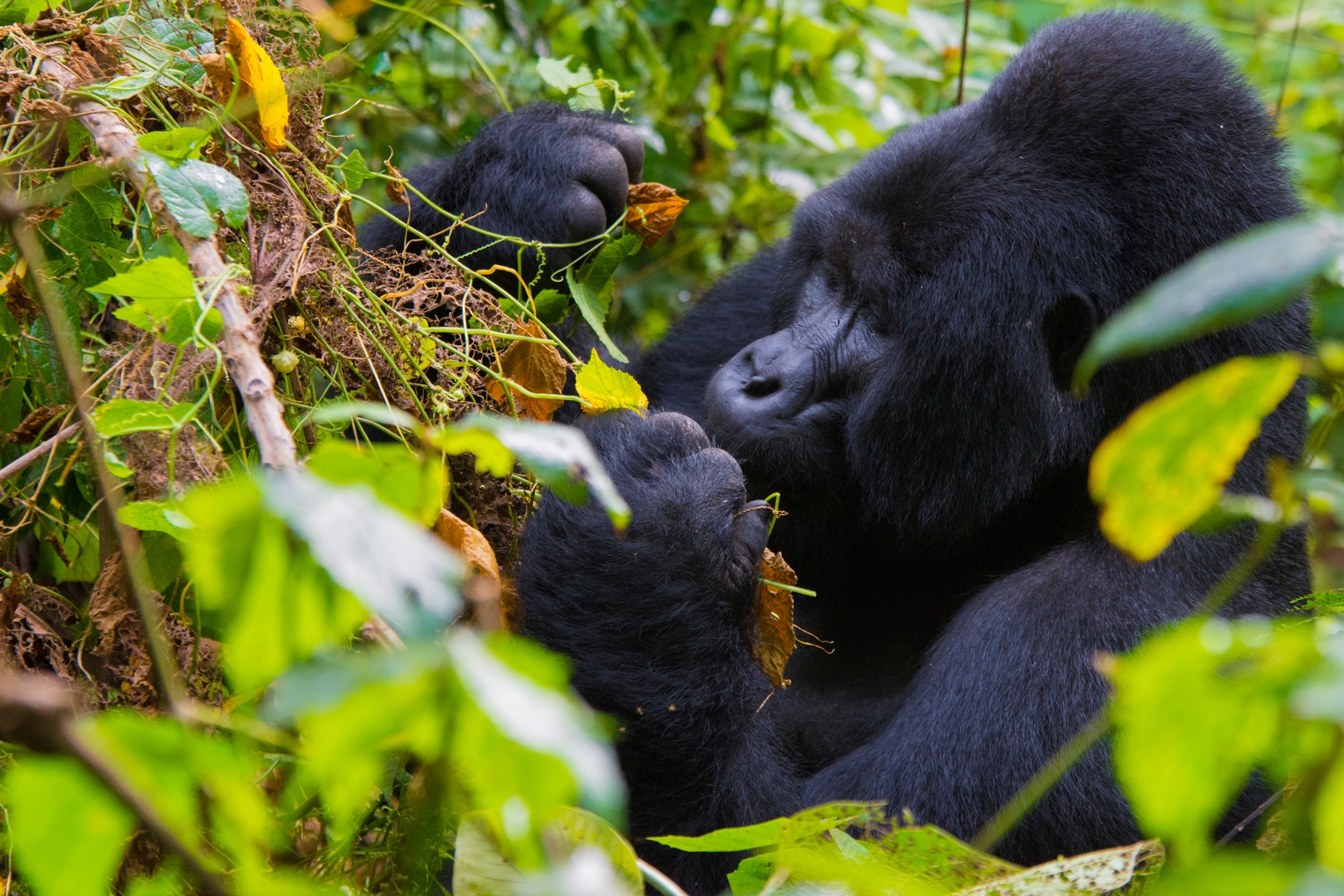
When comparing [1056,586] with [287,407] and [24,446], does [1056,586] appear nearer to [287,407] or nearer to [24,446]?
[287,407]

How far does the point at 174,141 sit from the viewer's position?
1259mm

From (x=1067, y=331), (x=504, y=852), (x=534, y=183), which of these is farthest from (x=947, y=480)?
(x=504, y=852)

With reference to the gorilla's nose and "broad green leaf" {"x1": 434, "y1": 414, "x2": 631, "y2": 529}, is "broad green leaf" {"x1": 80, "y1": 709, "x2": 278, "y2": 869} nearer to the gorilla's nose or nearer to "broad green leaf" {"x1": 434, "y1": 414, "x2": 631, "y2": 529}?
"broad green leaf" {"x1": 434, "y1": 414, "x2": 631, "y2": 529}

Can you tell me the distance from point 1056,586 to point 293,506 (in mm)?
1342

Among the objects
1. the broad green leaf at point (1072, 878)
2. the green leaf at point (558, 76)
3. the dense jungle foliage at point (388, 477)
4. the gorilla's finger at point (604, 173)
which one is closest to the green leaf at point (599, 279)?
the dense jungle foliage at point (388, 477)

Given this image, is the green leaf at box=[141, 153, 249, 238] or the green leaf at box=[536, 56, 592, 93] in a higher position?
the green leaf at box=[141, 153, 249, 238]

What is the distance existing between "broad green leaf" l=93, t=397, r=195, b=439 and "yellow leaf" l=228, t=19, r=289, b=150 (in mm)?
533

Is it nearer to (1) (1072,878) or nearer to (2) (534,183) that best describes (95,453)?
(1) (1072,878)

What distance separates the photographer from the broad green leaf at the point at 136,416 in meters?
1.02

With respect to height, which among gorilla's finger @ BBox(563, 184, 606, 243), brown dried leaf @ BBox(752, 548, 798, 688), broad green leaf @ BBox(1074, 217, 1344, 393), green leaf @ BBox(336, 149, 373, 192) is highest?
broad green leaf @ BBox(1074, 217, 1344, 393)

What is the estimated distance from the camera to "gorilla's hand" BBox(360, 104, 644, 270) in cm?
203

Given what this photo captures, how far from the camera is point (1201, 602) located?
1.63 m

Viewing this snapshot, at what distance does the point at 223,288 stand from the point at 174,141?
0.28m

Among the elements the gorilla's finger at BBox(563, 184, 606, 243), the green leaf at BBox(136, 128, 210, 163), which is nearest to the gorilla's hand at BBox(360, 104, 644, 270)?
the gorilla's finger at BBox(563, 184, 606, 243)
